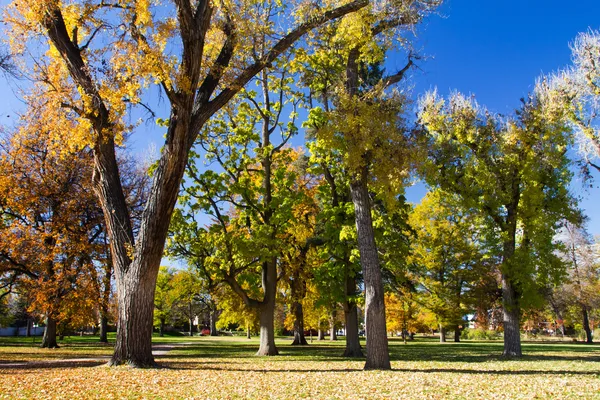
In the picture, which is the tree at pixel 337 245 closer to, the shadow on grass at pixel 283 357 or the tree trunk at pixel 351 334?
the tree trunk at pixel 351 334

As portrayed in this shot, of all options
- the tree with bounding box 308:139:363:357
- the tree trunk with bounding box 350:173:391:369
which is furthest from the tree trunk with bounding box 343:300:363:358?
the tree trunk with bounding box 350:173:391:369

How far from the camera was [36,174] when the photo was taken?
19.5 m

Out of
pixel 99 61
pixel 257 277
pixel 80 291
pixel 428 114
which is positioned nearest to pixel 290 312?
pixel 257 277

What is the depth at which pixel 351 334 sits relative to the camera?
18.2 meters

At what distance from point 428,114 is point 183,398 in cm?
1608

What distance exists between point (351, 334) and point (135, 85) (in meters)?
13.4

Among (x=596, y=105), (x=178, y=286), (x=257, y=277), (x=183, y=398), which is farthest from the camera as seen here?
(x=178, y=286)

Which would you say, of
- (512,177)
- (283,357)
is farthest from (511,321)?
(283,357)

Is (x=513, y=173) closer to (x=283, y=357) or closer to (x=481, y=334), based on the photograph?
(x=283, y=357)

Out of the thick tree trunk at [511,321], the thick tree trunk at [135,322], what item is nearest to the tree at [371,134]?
the thick tree trunk at [135,322]

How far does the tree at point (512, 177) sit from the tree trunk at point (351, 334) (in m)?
5.99

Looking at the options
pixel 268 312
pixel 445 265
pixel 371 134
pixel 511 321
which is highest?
pixel 371 134

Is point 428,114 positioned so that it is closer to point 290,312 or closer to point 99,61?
point 99,61

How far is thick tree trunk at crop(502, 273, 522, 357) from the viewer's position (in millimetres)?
17206
